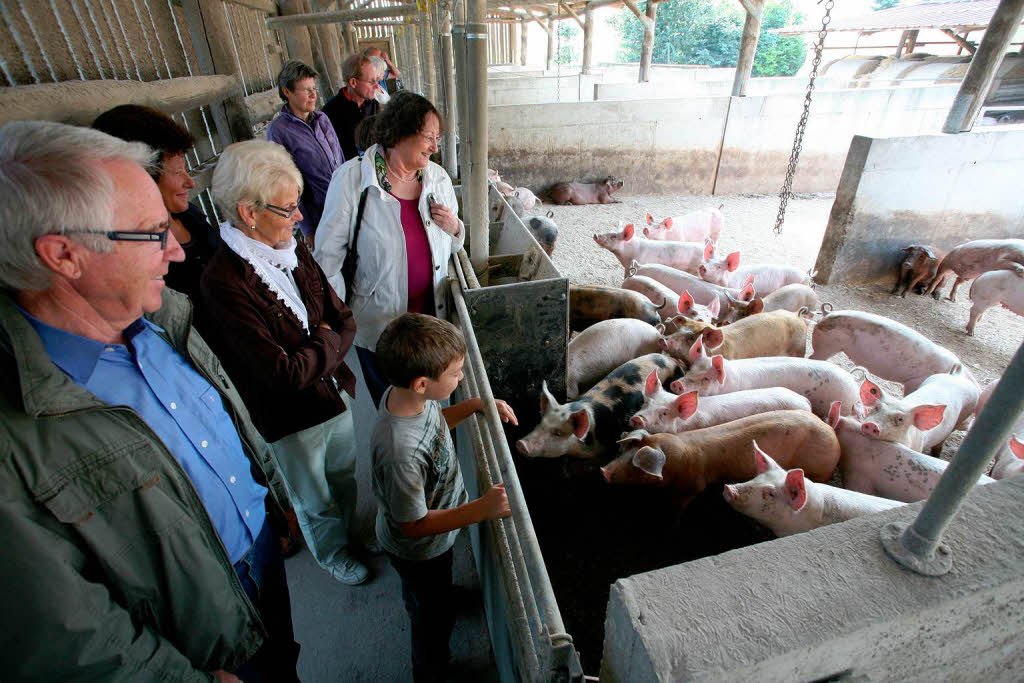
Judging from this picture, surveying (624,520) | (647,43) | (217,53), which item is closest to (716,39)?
(647,43)

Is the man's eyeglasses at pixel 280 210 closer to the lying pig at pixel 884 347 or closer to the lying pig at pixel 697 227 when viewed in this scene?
the lying pig at pixel 884 347

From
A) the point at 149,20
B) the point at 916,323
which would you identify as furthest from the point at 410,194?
the point at 916,323

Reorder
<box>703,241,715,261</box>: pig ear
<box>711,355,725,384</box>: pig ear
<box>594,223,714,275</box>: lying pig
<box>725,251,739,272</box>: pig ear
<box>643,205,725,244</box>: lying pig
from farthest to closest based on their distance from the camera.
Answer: <box>643,205,725,244</box>: lying pig
<box>594,223,714,275</box>: lying pig
<box>703,241,715,261</box>: pig ear
<box>725,251,739,272</box>: pig ear
<box>711,355,725,384</box>: pig ear

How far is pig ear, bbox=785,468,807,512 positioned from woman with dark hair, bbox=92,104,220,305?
2.75 metres

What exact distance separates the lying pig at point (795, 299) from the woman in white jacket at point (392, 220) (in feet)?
12.1

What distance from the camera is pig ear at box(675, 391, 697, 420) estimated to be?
10.1ft

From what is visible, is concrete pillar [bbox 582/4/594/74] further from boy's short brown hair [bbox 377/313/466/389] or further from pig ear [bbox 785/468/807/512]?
boy's short brown hair [bbox 377/313/466/389]

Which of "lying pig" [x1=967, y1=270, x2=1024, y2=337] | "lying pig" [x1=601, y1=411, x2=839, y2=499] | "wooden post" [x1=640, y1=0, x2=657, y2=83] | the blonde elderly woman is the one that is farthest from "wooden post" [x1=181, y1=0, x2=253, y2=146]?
"wooden post" [x1=640, y1=0, x2=657, y2=83]

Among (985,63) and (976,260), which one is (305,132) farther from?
(976,260)

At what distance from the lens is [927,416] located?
2.86 m

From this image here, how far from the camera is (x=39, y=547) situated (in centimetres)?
86

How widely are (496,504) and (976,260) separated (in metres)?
6.92

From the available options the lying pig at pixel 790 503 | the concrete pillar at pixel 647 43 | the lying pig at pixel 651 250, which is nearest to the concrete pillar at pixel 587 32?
the concrete pillar at pixel 647 43

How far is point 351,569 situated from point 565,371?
1812mm
